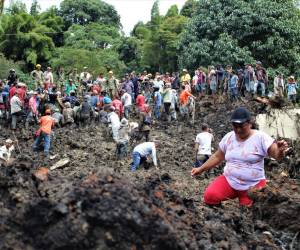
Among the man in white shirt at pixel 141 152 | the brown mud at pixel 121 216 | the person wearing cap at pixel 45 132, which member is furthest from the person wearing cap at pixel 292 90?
the brown mud at pixel 121 216

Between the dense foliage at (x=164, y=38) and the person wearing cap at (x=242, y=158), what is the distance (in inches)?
859

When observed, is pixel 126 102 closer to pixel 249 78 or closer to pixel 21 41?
pixel 249 78

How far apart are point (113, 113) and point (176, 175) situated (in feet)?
8.45

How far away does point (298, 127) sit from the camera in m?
21.3

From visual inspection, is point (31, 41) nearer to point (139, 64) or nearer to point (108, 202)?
point (139, 64)

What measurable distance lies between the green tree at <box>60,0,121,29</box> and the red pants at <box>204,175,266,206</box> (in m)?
45.5

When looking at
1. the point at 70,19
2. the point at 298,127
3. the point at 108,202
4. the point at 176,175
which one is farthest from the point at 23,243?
the point at 70,19

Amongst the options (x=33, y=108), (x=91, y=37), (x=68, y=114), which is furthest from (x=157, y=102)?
(x=91, y=37)

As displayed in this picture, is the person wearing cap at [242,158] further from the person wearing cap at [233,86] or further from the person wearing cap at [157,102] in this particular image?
the person wearing cap at [233,86]

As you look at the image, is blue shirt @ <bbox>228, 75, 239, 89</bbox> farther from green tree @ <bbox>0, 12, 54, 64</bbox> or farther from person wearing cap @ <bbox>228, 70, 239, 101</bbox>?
green tree @ <bbox>0, 12, 54, 64</bbox>

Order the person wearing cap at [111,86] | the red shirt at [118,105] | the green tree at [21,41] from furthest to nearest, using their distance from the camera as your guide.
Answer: the green tree at [21,41] < the person wearing cap at [111,86] < the red shirt at [118,105]

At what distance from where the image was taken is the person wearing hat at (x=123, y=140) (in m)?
16.9

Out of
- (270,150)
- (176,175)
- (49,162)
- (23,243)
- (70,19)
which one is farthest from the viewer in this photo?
(70,19)

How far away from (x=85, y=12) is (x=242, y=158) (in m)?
48.0
